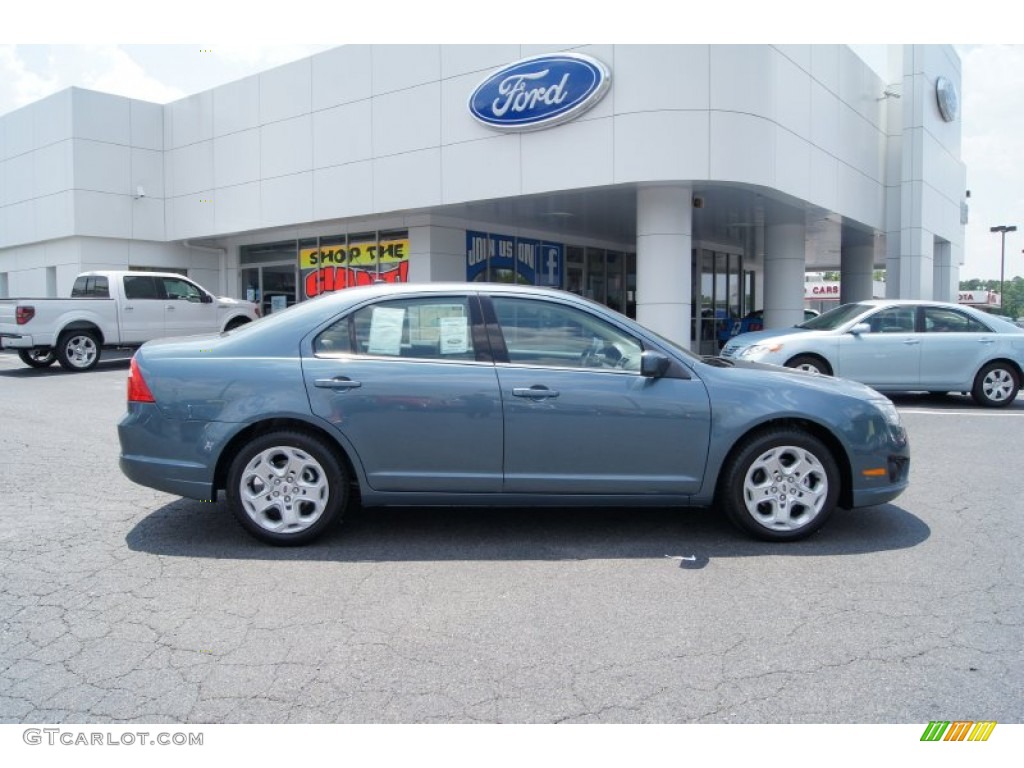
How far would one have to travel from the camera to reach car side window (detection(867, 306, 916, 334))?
1117cm

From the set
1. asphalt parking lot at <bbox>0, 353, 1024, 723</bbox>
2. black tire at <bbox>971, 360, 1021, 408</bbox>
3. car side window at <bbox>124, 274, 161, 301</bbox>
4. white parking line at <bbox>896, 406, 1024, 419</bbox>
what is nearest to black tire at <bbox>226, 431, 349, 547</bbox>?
asphalt parking lot at <bbox>0, 353, 1024, 723</bbox>

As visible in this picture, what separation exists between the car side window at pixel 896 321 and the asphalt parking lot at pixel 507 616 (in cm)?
566

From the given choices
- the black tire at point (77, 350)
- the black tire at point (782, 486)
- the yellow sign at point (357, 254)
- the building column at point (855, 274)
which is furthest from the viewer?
the building column at point (855, 274)

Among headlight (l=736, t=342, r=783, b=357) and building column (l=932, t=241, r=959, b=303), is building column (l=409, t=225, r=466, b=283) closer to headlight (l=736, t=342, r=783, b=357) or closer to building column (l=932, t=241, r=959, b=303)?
headlight (l=736, t=342, r=783, b=357)

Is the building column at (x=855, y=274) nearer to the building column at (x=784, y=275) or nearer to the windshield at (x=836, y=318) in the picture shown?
the building column at (x=784, y=275)

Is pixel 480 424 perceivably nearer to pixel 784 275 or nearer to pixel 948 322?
pixel 948 322

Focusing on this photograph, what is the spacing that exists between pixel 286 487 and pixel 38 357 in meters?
13.9

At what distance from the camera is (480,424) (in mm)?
4695

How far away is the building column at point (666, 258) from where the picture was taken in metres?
14.2

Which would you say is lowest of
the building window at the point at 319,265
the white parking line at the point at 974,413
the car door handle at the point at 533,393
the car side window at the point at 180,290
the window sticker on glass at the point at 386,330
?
the white parking line at the point at 974,413

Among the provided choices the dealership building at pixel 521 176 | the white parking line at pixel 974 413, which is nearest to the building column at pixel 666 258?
the dealership building at pixel 521 176

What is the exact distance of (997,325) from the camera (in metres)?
11.3

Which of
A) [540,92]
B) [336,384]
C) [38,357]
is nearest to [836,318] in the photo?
[540,92]

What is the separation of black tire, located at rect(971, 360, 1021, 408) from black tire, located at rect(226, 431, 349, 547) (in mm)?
10069
